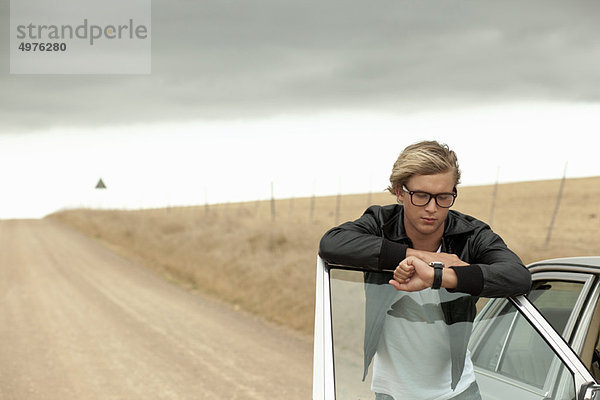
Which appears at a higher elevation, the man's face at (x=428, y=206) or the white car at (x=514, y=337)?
the man's face at (x=428, y=206)

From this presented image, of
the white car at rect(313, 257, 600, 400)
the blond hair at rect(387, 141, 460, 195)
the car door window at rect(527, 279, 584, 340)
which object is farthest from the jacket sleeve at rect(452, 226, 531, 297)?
the car door window at rect(527, 279, 584, 340)

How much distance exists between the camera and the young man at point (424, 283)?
252cm

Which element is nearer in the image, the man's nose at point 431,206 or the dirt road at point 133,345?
the man's nose at point 431,206

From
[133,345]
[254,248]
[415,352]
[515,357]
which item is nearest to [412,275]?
[415,352]

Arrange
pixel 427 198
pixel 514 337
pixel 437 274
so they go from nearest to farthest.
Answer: pixel 437 274 < pixel 427 198 < pixel 514 337

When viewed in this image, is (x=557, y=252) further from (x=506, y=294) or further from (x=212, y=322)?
(x=506, y=294)

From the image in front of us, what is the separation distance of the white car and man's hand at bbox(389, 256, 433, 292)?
0.33ft

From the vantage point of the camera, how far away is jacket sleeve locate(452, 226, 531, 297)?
8.29 feet

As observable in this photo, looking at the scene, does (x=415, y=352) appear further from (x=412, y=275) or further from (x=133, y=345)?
(x=133, y=345)

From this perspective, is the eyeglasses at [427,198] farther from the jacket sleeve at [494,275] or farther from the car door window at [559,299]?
the car door window at [559,299]

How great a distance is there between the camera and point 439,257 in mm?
2621

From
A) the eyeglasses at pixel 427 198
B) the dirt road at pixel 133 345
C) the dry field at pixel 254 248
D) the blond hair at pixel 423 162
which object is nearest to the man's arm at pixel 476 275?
the eyeglasses at pixel 427 198

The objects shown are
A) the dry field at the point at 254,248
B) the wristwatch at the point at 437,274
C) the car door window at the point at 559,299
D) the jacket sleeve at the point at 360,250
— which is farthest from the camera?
the dry field at the point at 254,248

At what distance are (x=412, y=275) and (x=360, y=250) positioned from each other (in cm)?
24
